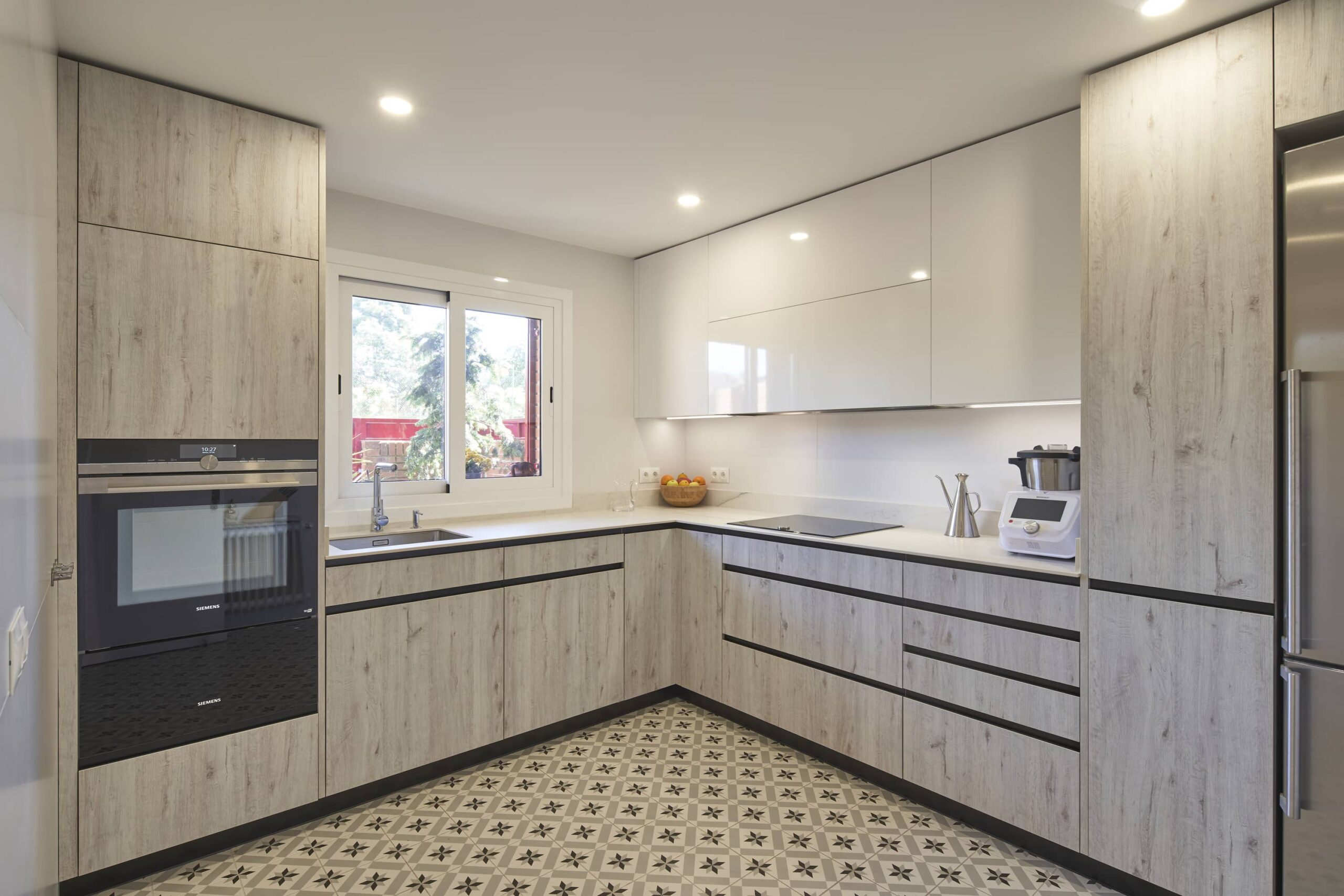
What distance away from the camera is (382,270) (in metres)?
3.14

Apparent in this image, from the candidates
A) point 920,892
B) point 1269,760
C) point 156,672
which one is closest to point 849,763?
point 920,892

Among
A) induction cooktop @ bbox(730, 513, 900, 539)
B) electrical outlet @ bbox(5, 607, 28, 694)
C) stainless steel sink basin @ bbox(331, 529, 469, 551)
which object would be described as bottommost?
stainless steel sink basin @ bbox(331, 529, 469, 551)

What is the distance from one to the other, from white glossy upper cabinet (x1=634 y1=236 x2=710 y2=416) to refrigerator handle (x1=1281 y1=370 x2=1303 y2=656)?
7.95 feet

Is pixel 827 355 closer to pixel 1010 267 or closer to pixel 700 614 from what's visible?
pixel 1010 267

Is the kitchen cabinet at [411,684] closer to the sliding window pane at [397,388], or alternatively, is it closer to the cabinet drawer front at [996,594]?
the sliding window pane at [397,388]

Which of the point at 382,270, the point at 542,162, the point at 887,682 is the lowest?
the point at 887,682

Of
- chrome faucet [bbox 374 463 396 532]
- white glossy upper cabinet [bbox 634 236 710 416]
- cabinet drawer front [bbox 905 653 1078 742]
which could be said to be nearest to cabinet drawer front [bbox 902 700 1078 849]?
cabinet drawer front [bbox 905 653 1078 742]

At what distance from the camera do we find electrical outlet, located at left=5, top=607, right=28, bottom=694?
89 centimetres

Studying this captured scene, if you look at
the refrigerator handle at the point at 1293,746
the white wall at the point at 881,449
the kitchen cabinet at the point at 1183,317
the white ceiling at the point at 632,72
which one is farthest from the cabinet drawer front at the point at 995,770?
the white ceiling at the point at 632,72

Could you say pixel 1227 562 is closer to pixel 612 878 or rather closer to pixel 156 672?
pixel 612 878

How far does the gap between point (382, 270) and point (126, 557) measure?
1611 mm

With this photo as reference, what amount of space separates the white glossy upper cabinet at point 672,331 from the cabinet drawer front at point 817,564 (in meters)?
0.95

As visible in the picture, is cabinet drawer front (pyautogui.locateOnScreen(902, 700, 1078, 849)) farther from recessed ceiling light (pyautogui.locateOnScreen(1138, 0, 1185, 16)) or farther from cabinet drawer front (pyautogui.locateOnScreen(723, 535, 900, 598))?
recessed ceiling light (pyautogui.locateOnScreen(1138, 0, 1185, 16))

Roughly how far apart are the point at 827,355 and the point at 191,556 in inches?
99.1
